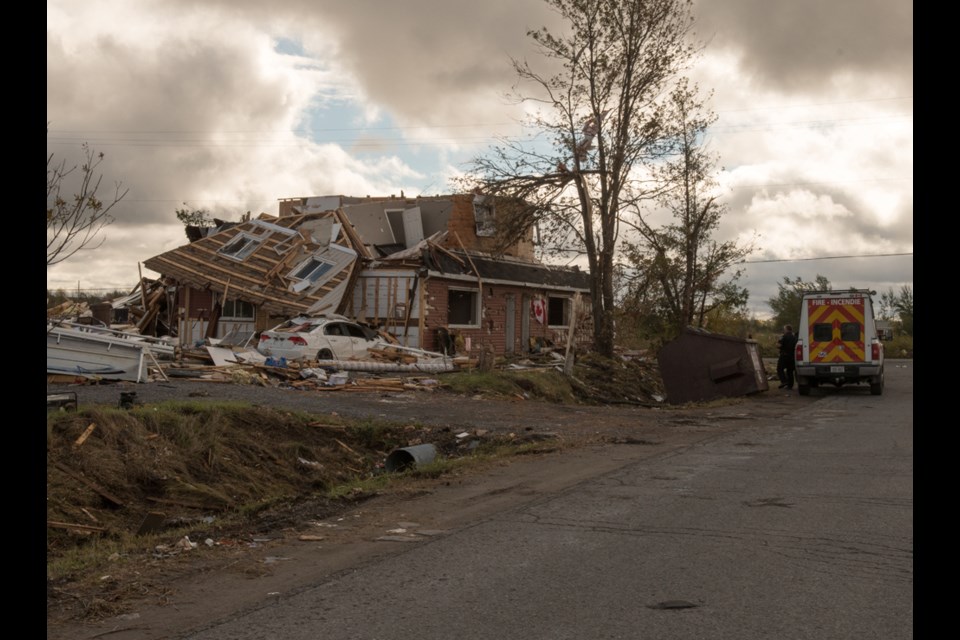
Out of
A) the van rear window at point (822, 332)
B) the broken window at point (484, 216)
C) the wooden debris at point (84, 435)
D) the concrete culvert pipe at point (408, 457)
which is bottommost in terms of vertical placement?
the concrete culvert pipe at point (408, 457)

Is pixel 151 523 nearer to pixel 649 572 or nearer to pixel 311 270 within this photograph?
pixel 649 572

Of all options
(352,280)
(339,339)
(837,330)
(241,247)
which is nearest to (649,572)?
(837,330)

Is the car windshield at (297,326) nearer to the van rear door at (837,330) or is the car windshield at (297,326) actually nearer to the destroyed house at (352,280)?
the destroyed house at (352,280)

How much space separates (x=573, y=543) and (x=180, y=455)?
7087 millimetres

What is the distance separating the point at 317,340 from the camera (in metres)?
25.5

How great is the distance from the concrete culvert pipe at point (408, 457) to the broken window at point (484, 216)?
17540mm

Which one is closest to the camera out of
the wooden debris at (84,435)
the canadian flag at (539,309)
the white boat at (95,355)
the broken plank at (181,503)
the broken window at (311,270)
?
the broken plank at (181,503)

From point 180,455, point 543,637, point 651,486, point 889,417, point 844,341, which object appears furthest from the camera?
point 844,341

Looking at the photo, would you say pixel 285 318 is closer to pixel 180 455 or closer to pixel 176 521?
pixel 180 455

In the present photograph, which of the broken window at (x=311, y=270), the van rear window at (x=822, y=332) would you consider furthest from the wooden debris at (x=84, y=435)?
the van rear window at (x=822, y=332)

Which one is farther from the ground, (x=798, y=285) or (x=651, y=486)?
(x=798, y=285)

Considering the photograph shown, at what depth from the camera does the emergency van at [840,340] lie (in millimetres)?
23953
